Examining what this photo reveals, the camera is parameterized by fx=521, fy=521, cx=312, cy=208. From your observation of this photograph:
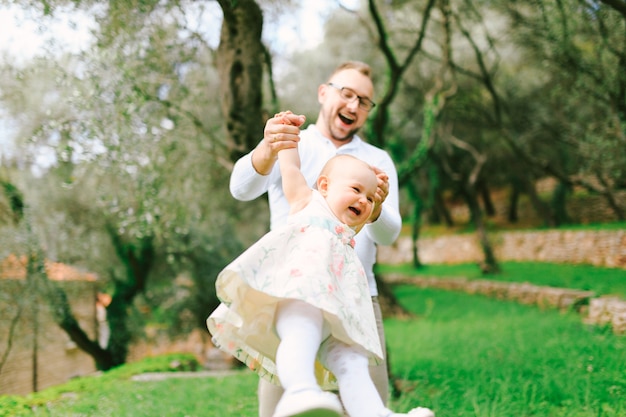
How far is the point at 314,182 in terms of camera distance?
10.1ft

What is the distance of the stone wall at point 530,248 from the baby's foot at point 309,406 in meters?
13.8

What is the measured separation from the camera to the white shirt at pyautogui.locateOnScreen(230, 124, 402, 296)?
2736 millimetres

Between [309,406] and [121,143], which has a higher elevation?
[121,143]

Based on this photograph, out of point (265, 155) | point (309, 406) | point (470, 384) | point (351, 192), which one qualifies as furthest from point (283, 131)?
point (470, 384)

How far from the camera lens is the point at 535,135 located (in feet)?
65.0

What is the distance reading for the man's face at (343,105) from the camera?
3.14m

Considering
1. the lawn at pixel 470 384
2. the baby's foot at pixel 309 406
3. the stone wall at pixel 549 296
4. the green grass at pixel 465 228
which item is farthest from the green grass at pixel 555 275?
the baby's foot at pixel 309 406

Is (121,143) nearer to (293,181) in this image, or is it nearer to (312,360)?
(293,181)

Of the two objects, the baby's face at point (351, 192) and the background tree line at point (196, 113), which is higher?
the background tree line at point (196, 113)

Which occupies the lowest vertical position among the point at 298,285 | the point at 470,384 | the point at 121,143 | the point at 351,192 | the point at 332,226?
the point at 470,384

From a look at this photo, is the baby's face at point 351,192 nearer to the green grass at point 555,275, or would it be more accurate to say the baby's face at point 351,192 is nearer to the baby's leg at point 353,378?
the baby's leg at point 353,378

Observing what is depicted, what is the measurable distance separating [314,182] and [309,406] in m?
1.55

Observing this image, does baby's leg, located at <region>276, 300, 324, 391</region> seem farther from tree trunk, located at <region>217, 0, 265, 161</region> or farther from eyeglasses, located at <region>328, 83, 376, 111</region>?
tree trunk, located at <region>217, 0, 265, 161</region>

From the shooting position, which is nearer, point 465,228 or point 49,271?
point 49,271
